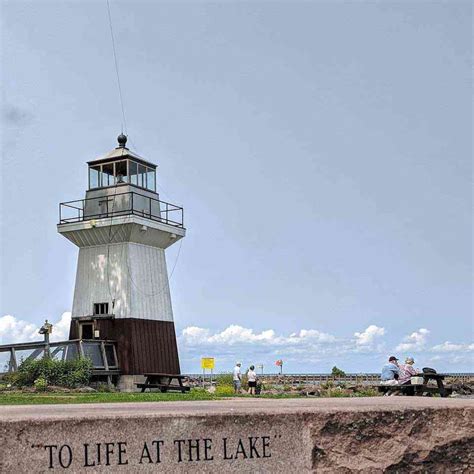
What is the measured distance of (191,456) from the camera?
6.50m

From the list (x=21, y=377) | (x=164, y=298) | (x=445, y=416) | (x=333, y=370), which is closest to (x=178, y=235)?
(x=164, y=298)

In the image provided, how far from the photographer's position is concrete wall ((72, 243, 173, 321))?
33281mm

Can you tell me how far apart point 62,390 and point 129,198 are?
9654 mm

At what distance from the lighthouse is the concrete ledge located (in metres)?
26.0

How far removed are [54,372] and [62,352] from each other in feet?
5.67

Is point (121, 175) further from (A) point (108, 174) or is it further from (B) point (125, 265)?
(B) point (125, 265)

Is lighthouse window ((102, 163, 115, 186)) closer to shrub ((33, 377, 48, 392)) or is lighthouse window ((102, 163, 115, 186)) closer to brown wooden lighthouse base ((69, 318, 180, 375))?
brown wooden lighthouse base ((69, 318, 180, 375))

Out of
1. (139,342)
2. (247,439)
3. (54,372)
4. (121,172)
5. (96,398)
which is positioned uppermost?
(121,172)

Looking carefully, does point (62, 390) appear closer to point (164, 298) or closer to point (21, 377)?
point (21, 377)

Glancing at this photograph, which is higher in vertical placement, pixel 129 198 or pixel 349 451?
pixel 129 198

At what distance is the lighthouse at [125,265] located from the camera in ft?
108

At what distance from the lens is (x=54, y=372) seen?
29594 millimetres

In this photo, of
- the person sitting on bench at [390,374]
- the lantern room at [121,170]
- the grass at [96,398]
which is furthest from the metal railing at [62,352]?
the person sitting on bench at [390,374]

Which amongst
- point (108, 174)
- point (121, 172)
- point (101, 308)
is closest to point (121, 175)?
point (121, 172)
